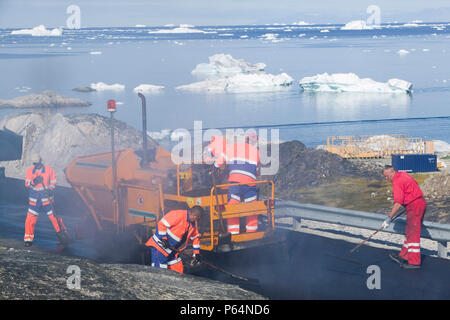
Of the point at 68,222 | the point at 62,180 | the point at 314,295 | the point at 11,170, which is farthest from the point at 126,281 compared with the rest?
the point at 11,170

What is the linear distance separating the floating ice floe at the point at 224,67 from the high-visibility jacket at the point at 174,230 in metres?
68.9

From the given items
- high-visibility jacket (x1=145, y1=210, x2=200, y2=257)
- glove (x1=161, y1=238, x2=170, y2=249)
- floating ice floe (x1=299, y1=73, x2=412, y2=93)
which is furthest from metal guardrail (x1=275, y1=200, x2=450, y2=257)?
floating ice floe (x1=299, y1=73, x2=412, y2=93)

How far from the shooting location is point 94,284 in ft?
18.2

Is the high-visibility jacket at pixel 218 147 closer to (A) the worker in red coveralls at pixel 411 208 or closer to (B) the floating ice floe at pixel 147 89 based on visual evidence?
(A) the worker in red coveralls at pixel 411 208

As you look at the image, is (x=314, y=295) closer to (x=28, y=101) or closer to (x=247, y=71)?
(x=28, y=101)

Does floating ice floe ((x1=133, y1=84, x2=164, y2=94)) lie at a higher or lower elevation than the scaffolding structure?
higher

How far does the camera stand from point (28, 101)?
4528 centimetres

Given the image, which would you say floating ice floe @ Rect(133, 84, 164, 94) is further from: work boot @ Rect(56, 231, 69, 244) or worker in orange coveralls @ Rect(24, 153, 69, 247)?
work boot @ Rect(56, 231, 69, 244)

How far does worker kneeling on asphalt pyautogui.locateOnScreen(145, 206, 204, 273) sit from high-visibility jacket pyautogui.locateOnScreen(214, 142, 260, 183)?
6.54 ft

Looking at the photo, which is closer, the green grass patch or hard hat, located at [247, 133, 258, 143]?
Answer: hard hat, located at [247, 133, 258, 143]

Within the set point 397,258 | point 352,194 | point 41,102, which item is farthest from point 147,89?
point 397,258

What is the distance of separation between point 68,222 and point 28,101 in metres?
35.3

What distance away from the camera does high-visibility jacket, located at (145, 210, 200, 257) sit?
7.26 m

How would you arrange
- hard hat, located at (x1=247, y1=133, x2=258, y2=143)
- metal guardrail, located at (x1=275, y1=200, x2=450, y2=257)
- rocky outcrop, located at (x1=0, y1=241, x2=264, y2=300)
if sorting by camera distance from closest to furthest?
1. rocky outcrop, located at (x1=0, y1=241, x2=264, y2=300)
2. metal guardrail, located at (x1=275, y1=200, x2=450, y2=257)
3. hard hat, located at (x1=247, y1=133, x2=258, y2=143)
